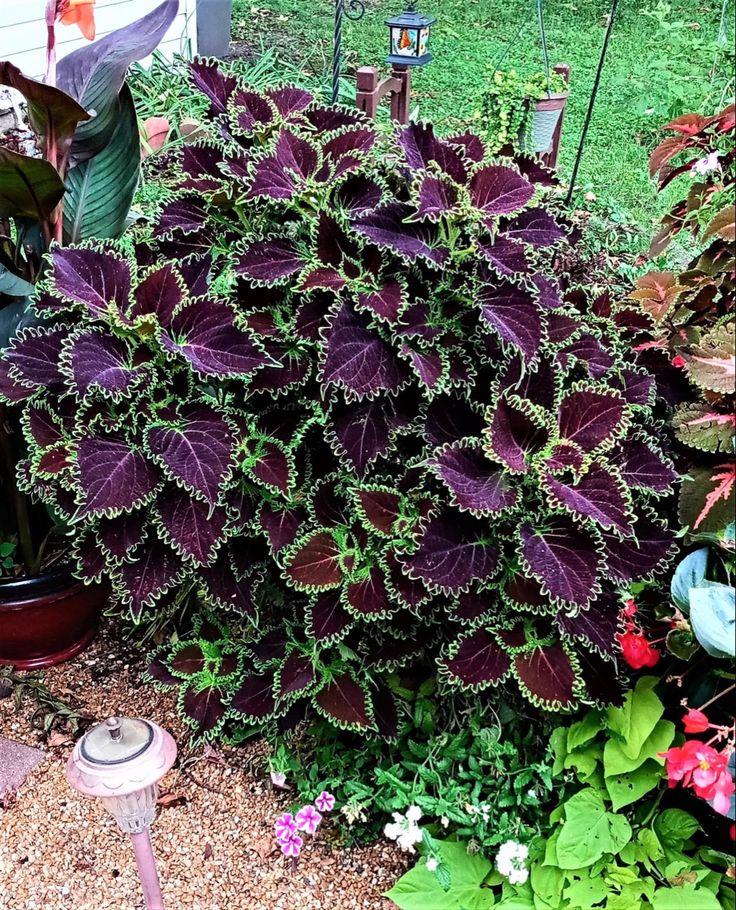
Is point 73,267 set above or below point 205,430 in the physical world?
above

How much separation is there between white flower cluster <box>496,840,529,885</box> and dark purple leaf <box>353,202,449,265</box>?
0.95 metres

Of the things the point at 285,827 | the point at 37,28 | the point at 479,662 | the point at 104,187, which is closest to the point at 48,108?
the point at 104,187

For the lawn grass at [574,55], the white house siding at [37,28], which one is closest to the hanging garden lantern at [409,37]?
the lawn grass at [574,55]

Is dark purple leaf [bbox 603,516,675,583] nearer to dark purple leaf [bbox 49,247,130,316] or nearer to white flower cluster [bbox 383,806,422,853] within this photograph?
white flower cluster [bbox 383,806,422,853]

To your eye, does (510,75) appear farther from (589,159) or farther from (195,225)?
(195,225)

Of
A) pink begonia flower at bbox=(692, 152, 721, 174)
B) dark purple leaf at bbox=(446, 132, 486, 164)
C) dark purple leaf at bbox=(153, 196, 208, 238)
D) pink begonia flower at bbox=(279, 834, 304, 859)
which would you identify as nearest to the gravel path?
pink begonia flower at bbox=(279, 834, 304, 859)

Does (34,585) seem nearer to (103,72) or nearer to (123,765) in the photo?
(123,765)

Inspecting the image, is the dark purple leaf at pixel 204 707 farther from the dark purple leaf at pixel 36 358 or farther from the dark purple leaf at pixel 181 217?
the dark purple leaf at pixel 181 217

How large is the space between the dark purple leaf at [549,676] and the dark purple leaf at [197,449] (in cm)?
56

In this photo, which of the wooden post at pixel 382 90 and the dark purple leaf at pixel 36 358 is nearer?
the dark purple leaf at pixel 36 358

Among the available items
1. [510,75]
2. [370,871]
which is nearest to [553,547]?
[370,871]

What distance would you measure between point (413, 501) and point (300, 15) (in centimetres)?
569

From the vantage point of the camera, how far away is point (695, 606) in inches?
47.4

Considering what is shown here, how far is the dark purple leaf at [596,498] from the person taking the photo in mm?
1221
